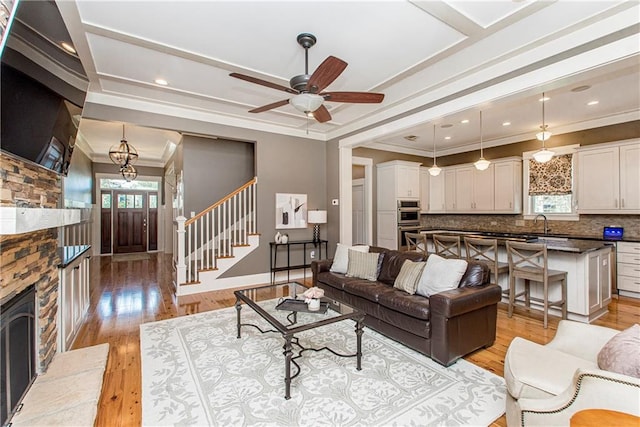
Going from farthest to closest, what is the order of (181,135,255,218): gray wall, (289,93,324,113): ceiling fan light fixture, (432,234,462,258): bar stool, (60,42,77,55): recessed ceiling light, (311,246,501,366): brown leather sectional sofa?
(181,135,255,218): gray wall
(432,234,462,258): bar stool
(289,93,324,113): ceiling fan light fixture
(311,246,501,366): brown leather sectional sofa
(60,42,77,55): recessed ceiling light

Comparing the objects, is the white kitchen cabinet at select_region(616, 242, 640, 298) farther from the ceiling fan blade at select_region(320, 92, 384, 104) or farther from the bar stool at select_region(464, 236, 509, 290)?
the ceiling fan blade at select_region(320, 92, 384, 104)

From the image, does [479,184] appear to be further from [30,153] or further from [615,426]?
[30,153]

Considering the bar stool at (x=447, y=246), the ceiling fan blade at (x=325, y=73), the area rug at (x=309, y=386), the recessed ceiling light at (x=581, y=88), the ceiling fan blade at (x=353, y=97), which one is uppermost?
the recessed ceiling light at (x=581, y=88)

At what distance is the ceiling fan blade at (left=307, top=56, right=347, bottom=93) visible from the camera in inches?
86.2

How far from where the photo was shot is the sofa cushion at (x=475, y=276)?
2.98 meters

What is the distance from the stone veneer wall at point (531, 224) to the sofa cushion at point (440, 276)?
13.5 feet

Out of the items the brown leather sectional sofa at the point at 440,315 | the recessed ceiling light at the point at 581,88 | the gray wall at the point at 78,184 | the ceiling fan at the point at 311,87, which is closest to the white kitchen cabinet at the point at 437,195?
the recessed ceiling light at the point at 581,88

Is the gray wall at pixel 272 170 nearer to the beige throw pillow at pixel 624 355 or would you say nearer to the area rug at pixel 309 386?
the area rug at pixel 309 386

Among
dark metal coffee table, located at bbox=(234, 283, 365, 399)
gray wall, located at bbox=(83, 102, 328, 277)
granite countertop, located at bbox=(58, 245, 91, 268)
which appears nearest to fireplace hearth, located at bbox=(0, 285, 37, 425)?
granite countertop, located at bbox=(58, 245, 91, 268)

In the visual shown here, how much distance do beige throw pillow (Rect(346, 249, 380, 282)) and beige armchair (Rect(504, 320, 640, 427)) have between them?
197cm

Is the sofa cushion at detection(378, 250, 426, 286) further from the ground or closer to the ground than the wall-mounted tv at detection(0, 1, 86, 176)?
closer to the ground

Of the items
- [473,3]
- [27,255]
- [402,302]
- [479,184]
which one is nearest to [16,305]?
[27,255]

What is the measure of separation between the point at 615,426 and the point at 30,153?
3384 mm

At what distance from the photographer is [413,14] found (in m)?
2.49
